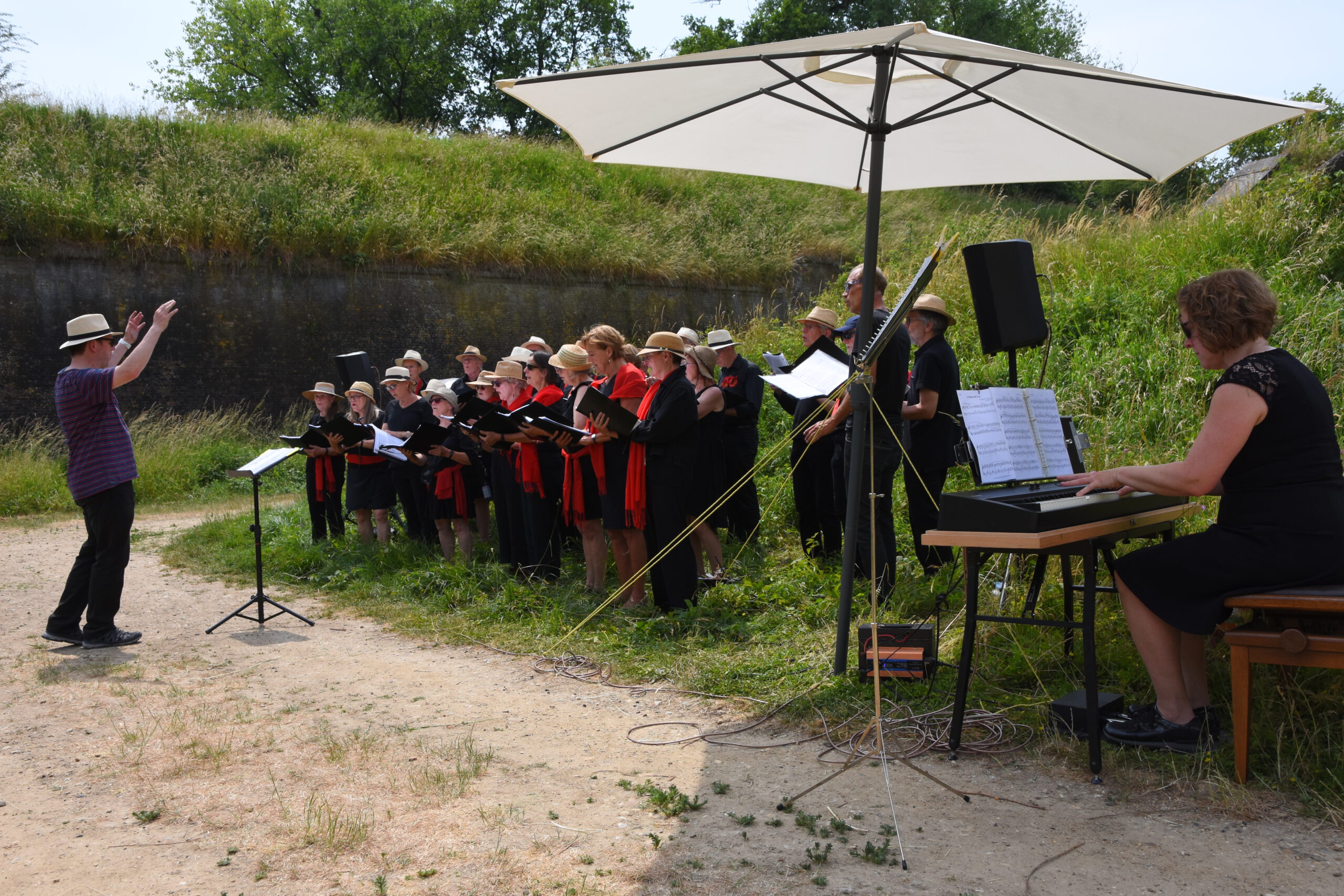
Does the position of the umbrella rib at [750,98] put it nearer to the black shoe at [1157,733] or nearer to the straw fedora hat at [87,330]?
the black shoe at [1157,733]

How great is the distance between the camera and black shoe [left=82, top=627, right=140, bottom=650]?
22.7ft

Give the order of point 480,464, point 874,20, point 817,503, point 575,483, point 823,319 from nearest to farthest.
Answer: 1. point 575,483
2. point 823,319
3. point 817,503
4. point 480,464
5. point 874,20

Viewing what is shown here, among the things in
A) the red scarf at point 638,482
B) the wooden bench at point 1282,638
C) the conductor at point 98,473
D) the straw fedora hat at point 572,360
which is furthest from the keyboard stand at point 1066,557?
the conductor at point 98,473

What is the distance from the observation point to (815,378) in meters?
6.55

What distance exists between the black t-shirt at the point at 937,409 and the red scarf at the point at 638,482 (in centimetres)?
179

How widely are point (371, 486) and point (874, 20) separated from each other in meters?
31.7

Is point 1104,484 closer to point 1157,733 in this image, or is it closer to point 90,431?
point 1157,733

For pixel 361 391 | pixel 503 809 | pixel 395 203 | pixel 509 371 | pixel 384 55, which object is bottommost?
pixel 503 809

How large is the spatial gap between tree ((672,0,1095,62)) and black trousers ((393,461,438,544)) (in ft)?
92.3

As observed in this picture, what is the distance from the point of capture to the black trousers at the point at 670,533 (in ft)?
22.8

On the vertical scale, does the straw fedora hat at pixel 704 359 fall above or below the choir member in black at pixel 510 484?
above

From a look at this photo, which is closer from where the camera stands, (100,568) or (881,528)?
Result: (881,528)

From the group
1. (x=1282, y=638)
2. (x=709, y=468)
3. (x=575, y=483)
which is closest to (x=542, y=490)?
(x=575, y=483)

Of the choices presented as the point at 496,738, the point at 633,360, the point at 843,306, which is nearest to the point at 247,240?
the point at 843,306
